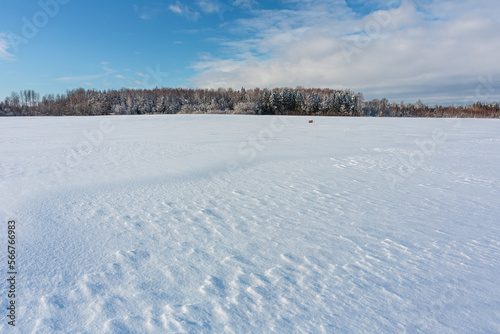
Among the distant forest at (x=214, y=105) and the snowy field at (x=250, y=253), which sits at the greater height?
the distant forest at (x=214, y=105)

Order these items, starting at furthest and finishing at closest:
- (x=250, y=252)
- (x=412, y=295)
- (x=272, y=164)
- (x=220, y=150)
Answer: (x=220, y=150), (x=272, y=164), (x=250, y=252), (x=412, y=295)

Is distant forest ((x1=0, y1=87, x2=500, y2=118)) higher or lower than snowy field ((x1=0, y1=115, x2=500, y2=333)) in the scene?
higher

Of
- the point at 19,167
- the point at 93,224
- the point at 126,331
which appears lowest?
the point at 126,331

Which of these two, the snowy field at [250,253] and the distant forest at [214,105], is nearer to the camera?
the snowy field at [250,253]

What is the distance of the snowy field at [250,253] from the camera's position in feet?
7.32

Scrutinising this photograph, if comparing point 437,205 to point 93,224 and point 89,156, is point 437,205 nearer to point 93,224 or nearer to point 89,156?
point 93,224

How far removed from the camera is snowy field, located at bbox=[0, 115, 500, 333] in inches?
87.9

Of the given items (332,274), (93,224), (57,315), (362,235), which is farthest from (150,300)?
(362,235)

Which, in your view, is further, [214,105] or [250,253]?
[214,105]

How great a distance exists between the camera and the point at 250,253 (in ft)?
10.5

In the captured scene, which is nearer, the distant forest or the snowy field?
the snowy field

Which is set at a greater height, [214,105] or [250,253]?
[214,105]

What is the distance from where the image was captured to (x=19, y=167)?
731 centimetres

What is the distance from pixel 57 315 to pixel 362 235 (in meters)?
3.61
